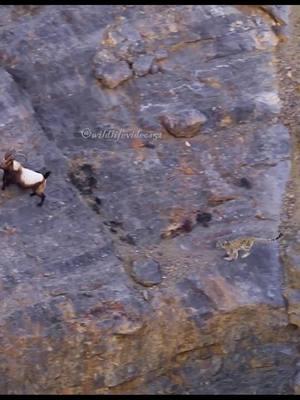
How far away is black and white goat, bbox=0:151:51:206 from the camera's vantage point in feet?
35.3

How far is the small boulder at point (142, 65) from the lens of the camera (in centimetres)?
1213

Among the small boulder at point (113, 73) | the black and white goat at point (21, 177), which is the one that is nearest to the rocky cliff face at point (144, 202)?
the small boulder at point (113, 73)

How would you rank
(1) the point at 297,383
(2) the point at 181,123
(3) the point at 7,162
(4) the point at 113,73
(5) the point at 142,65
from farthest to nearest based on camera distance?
(5) the point at 142,65, (4) the point at 113,73, (2) the point at 181,123, (1) the point at 297,383, (3) the point at 7,162

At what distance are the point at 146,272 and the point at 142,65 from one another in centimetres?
273

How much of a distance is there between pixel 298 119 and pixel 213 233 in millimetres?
1960

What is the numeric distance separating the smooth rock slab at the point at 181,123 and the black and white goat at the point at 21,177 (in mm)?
1761

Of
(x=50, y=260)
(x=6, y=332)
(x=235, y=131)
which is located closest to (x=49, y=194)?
(x=50, y=260)

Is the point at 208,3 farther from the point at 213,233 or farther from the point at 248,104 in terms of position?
the point at 213,233

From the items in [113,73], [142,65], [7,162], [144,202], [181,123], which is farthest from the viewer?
[142,65]

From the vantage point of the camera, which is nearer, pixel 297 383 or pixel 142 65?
pixel 297 383

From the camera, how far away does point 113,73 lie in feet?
39.4

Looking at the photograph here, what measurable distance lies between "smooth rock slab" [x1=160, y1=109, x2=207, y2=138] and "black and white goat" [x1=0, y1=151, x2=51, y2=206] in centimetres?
176

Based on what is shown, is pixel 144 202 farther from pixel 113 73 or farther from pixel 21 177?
pixel 113 73

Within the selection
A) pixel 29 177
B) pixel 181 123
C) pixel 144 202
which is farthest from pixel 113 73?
pixel 29 177
